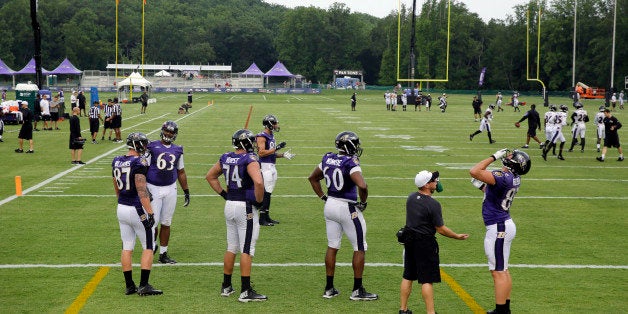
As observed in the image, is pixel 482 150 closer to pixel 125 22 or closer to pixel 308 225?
pixel 308 225

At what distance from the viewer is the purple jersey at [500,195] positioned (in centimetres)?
824

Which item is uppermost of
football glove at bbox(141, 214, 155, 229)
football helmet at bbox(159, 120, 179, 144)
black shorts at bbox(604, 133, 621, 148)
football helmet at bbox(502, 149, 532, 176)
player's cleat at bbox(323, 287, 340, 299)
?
football helmet at bbox(159, 120, 179, 144)

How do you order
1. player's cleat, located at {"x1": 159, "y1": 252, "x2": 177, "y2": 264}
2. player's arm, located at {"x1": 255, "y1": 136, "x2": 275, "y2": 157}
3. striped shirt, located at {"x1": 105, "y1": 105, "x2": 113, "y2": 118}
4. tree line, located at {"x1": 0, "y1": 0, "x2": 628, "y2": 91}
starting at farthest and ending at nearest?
1. tree line, located at {"x1": 0, "y1": 0, "x2": 628, "y2": 91}
2. striped shirt, located at {"x1": 105, "y1": 105, "x2": 113, "y2": 118}
3. player's arm, located at {"x1": 255, "y1": 136, "x2": 275, "y2": 157}
4. player's cleat, located at {"x1": 159, "y1": 252, "x2": 177, "y2": 264}

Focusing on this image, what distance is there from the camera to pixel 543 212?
15.1m

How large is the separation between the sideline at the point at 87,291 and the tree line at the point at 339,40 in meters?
98.2

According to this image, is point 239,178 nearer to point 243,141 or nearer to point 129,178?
point 243,141

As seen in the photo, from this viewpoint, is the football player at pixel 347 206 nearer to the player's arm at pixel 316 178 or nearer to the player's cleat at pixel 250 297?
the player's arm at pixel 316 178

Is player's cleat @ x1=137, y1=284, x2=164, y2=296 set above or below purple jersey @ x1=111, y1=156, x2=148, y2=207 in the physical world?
below

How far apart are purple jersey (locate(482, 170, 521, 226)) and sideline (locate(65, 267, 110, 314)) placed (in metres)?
4.88

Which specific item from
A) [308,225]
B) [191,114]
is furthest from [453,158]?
[191,114]

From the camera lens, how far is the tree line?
10900cm

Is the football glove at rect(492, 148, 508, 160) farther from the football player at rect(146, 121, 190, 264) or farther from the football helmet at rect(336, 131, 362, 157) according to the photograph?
the football player at rect(146, 121, 190, 264)

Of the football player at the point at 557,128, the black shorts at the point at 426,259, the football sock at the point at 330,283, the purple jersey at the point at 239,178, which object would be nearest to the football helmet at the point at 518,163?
the black shorts at the point at 426,259

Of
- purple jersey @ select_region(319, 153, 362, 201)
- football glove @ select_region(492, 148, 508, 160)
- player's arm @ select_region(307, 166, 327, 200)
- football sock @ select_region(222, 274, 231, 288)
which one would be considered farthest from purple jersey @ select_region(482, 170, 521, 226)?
football sock @ select_region(222, 274, 231, 288)
